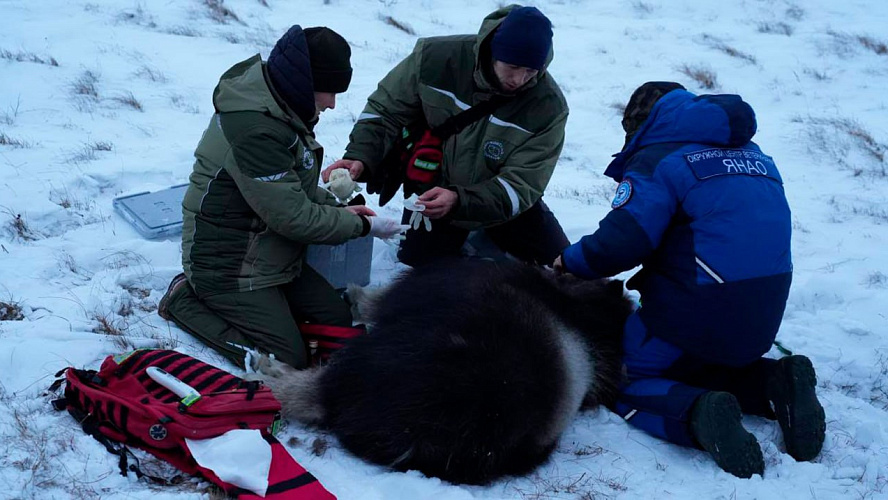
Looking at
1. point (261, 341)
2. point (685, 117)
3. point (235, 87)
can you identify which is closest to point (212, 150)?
point (235, 87)

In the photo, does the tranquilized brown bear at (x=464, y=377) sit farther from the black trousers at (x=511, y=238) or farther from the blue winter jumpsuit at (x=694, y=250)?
the black trousers at (x=511, y=238)

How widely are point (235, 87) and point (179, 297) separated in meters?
0.98

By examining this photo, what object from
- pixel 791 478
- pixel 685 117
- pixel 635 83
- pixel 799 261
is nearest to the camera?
pixel 791 478

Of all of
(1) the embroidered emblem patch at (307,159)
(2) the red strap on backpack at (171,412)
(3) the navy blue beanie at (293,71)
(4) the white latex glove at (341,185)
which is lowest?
(2) the red strap on backpack at (171,412)

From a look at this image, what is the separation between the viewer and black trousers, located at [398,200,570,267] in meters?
4.17

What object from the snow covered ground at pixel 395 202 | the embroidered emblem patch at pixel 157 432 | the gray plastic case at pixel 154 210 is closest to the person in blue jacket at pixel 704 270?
the snow covered ground at pixel 395 202

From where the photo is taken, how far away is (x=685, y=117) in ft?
9.77

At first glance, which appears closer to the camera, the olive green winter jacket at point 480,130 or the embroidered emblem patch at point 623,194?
the embroidered emblem patch at point 623,194

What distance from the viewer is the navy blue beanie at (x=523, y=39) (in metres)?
3.47

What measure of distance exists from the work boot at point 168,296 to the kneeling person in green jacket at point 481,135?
3.35ft

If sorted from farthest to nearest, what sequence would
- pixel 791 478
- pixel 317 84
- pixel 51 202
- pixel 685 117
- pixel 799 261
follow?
1. pixel 799 261
2. pixel 51 202
3. pixel 317 84
4. pixel 685 117
5. pixel 791 478

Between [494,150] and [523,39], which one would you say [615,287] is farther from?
[523,39]

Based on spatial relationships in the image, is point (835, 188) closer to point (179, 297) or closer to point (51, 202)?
point (179, 297)

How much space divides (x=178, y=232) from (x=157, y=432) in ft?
6.53
